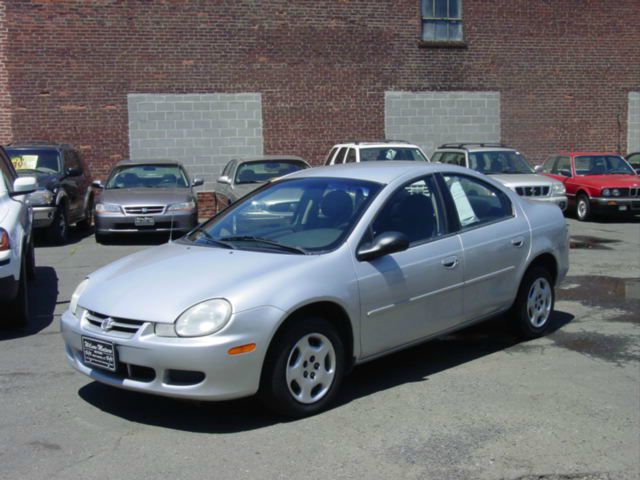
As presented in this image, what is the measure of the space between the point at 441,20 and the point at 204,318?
18512mm

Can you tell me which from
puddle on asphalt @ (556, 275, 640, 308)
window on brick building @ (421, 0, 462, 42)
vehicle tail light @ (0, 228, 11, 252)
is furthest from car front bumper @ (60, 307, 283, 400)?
window on brick building @ (421, 0, 462, 42)

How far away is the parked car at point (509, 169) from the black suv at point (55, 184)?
737cm

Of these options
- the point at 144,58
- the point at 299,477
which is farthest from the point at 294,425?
the point at 144,58

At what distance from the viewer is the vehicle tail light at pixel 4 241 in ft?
23.7

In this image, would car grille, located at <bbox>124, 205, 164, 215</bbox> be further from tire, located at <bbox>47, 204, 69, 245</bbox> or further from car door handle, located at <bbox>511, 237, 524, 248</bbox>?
car door handle, located at <bbox>511, 237, 524, 248</bbox>

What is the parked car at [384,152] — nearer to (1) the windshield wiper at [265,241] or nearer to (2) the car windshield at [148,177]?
(2) the car windshield at [148,177]

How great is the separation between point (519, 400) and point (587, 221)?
43.4 feet

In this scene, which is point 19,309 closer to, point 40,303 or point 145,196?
point 40,303

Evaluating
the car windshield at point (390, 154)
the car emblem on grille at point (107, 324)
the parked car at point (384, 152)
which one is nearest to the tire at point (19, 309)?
the car emblem on grille at point (107, 324)

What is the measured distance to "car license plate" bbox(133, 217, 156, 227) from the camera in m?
13.9

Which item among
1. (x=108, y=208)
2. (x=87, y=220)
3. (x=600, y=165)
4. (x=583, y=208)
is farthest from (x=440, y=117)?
(x=108, y=208)

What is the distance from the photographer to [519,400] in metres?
5.56

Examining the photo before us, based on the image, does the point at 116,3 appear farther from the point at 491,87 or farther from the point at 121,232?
the point at 491,87

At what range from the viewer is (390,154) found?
16.0 metres
